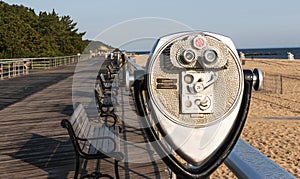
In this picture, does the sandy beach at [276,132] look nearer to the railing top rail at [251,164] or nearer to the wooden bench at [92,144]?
the wooden bench at [92,144]

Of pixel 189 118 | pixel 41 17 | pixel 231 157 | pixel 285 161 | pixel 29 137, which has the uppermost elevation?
pixel 41 17

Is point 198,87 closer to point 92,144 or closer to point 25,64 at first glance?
point 92,144

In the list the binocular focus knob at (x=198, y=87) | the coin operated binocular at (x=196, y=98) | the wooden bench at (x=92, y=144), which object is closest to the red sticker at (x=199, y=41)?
the coin operated binocular at (x=196, y=98)

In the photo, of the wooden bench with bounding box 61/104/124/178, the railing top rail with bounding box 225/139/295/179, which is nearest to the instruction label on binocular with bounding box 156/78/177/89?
the railing top rail with bounding box 225/139/295/179

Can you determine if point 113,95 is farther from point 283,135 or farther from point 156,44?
point 156,44

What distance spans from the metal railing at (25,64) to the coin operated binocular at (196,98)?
15.2 metres

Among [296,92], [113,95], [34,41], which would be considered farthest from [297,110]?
[34,41]

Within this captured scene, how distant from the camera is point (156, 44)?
5.06 feet

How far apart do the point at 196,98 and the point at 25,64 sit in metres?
22.5

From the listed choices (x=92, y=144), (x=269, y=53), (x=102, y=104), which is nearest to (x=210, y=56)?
(x=269, y=53)

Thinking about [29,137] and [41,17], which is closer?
[29,137]

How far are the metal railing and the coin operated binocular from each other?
1517 centimetres

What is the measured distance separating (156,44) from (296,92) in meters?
18.9

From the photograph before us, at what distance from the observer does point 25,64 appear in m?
22.8
